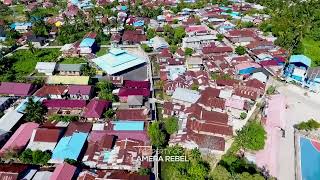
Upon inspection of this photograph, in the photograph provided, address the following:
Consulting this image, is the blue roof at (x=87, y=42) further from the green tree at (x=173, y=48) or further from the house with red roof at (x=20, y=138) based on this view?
the house with red roof at (x=20, y=138)

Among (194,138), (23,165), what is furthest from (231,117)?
(23,165)

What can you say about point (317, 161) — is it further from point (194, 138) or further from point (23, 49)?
point (23, 49)

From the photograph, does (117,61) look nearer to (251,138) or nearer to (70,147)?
(70,147)

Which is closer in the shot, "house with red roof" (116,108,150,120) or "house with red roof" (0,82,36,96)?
"house with red roof" (116,108,150,120)

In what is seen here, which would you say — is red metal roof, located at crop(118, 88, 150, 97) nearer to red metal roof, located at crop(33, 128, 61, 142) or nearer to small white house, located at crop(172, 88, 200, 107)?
small white house, located at crop(172, 88, 200, 107)

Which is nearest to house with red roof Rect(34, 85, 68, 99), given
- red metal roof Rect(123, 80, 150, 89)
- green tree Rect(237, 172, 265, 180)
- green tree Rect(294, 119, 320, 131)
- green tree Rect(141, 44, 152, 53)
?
red metal roof Rect(123, 80, 150, 89)

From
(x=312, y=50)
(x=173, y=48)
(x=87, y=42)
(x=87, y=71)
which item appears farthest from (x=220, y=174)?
(x=312, y=50)
